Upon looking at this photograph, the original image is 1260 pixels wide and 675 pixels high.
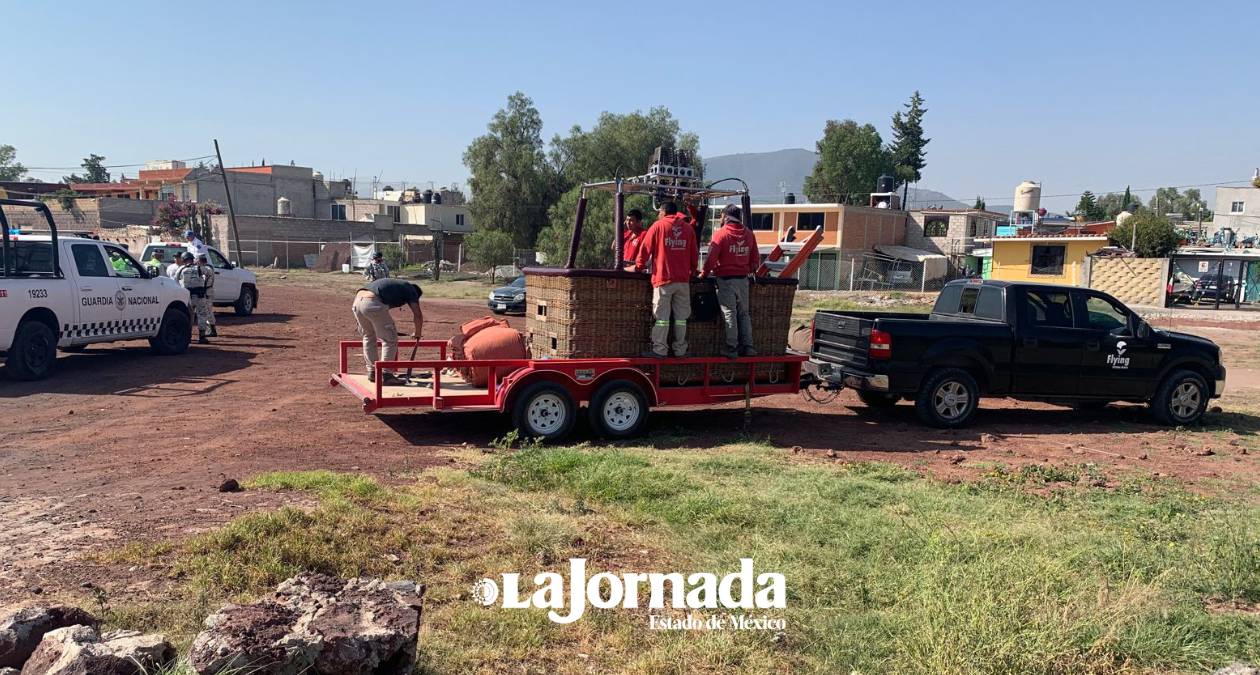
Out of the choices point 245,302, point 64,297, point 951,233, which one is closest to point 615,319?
point 64,297

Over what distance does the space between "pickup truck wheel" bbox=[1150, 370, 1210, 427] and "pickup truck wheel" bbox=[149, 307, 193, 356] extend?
Result: 1525 cm

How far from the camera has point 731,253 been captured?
30.8 ft

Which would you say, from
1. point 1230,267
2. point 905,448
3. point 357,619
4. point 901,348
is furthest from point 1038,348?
point 1230,267

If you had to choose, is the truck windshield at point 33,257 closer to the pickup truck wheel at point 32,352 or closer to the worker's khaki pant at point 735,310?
the pickup truck wheel at point 32,352

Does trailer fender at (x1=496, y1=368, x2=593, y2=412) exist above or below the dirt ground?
above

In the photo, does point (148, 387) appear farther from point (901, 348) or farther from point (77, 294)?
point (901, 348)

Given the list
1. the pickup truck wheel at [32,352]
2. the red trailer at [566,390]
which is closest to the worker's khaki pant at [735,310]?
the red trailer at [566,390]

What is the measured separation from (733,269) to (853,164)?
224ft

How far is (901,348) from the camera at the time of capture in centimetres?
1024

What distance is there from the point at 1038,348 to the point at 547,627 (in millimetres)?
8459

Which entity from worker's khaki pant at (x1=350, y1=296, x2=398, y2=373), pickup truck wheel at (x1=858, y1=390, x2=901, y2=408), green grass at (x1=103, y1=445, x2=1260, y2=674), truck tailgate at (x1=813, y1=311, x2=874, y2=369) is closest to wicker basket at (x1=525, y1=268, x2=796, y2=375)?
truck tailgate at (x1=813, y1=311, x2=874, y2=369)

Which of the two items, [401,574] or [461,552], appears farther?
[461,552]

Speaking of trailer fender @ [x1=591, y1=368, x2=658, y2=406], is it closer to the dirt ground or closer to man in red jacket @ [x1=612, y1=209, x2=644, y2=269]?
the dirt ground

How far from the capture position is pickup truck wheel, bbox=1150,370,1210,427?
11273mm
